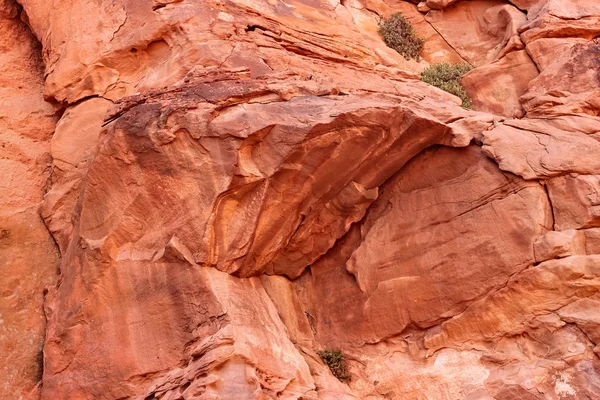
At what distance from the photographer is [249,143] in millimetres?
7500

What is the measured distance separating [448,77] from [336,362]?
5326 mm

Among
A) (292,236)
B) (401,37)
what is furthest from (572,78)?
(292,236)

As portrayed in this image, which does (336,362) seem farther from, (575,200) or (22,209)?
(22,209)

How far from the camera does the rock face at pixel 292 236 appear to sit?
7070 millimetres

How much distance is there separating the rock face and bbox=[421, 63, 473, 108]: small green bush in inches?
34.7

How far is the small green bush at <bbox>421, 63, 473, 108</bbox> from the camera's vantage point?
10.3 metres

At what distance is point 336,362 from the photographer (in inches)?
314

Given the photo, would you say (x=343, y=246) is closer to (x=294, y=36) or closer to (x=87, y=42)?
(x=294, y=36)

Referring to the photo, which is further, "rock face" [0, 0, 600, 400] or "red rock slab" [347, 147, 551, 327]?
"red rock slab" [347, 147, 551, 327]

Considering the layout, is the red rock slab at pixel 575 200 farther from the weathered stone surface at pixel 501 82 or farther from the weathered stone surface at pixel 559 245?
the weathered stone surface at pixel 501 82

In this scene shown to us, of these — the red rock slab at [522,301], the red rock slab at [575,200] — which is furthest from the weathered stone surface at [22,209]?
the red rock slab at [575,200]

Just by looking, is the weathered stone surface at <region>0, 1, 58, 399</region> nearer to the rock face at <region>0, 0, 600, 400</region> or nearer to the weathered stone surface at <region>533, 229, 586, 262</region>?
the rock face at <region>0, 0, 600, 400</region>

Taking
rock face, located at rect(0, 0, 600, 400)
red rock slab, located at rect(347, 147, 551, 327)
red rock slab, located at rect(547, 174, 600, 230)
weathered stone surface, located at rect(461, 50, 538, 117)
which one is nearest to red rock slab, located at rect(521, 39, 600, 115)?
rock face, located at rect(0, 0, 600, 400)

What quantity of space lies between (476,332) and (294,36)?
5201 mm
